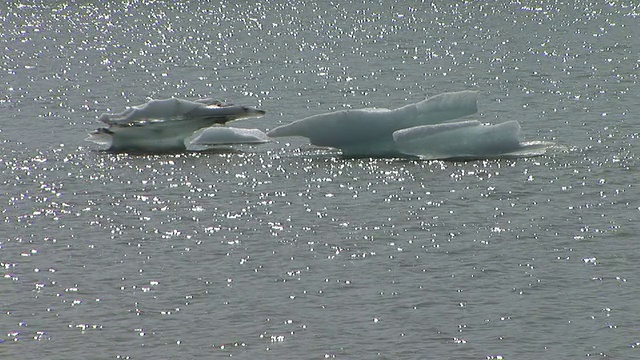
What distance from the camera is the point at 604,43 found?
52219 millimetres

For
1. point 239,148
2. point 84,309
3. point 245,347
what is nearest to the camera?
point 245,347

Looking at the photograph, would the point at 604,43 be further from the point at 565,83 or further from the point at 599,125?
the point at 599,125

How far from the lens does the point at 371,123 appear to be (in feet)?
72.7

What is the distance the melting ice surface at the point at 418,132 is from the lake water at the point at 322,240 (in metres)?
0.29

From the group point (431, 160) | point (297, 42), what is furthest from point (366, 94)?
point (297, 42)

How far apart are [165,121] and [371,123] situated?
3.89 meters

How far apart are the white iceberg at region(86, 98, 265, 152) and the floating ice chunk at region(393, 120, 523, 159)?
3266mm

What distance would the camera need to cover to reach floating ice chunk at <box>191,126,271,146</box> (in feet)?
81.9

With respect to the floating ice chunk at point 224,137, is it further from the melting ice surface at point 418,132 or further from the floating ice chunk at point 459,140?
the floating ice chunk at point 459,140

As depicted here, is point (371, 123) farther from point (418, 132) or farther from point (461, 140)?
point (461, 140)

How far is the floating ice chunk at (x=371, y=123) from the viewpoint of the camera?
2202cm

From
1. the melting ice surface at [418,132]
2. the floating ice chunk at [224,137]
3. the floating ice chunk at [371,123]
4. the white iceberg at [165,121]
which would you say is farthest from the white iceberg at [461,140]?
the floating ice chunk at [224,137]

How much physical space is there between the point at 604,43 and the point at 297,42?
694 inches

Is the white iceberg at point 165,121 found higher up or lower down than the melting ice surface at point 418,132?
higher up
